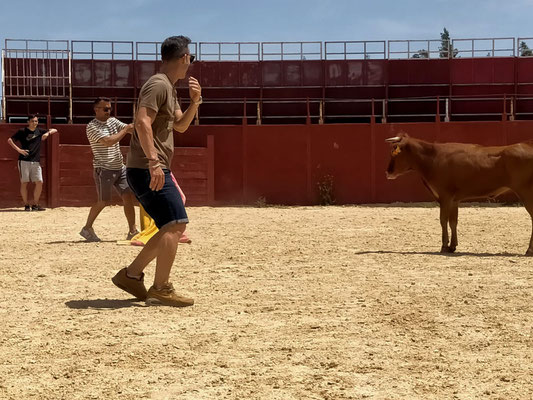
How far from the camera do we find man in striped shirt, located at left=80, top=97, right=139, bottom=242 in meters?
9.25

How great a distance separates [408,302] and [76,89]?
20458 mm

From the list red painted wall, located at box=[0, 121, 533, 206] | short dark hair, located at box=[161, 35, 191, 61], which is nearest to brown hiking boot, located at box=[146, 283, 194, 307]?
short dark hair, located at box=[161, 35, 191, 61]

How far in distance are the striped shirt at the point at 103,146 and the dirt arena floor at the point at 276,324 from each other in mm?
1008

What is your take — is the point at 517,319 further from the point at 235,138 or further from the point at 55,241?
the point at 235,138

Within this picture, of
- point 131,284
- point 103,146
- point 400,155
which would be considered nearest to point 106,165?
point 103,146

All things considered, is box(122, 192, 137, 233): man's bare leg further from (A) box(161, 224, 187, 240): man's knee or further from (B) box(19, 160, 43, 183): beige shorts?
(B) box(19, 160, 43, 183): beige shorts

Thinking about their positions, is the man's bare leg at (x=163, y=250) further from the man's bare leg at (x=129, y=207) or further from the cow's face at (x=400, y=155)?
the cow's face at (x=400, y=155)

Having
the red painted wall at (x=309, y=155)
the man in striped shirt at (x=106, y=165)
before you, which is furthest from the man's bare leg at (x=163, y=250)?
the red painted wall at (x=309, y=155)

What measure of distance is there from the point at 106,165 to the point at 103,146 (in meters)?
0.23

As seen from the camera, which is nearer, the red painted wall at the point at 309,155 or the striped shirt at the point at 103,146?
the striped shirt at the point at 103,146

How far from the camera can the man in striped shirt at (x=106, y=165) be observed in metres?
9.25

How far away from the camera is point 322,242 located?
975 cm

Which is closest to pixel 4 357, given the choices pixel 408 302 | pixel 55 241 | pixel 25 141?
pixel 408 302

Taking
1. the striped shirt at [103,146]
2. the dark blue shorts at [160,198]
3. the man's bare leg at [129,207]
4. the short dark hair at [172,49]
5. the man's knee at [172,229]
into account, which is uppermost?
the short dark hair at [172,49]
